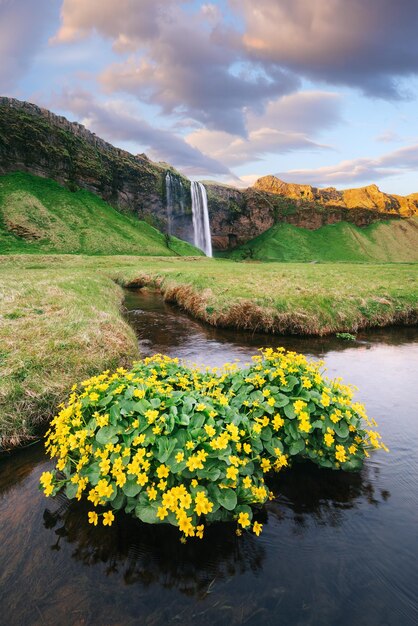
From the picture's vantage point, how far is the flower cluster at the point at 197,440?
4381 millimetres

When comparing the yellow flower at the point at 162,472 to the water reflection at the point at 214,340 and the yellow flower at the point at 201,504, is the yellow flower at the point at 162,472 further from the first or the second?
the water reflection at the point at 214,340

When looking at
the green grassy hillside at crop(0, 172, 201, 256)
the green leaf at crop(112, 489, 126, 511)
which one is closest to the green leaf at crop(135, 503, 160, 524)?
the green leaf at crop(112, 489, 126, 511)

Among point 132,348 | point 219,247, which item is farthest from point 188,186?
point 132,348

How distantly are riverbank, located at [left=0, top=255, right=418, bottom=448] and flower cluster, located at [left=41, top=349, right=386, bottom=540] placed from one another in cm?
243

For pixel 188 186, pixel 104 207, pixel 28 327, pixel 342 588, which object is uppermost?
pixel 188 186

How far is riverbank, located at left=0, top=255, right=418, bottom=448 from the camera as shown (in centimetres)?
785

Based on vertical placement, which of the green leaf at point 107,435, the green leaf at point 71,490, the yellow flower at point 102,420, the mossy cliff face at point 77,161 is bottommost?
the green leaf at point 71,490

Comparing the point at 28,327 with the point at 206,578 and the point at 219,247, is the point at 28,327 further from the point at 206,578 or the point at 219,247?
the point at 219,247

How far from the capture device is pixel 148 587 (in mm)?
4035

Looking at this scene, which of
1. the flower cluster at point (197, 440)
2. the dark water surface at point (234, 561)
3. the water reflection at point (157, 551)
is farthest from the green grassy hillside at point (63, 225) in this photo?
the water reflection at point (157, 551)

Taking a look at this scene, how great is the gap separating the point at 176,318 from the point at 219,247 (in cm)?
12402

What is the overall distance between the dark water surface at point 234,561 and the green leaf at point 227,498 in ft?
2.54

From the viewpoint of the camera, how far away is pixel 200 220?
122625 mm

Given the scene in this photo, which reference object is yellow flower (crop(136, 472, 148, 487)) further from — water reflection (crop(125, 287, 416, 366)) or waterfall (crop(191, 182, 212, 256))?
waterfall (crop(191, 182, 212, 256))
